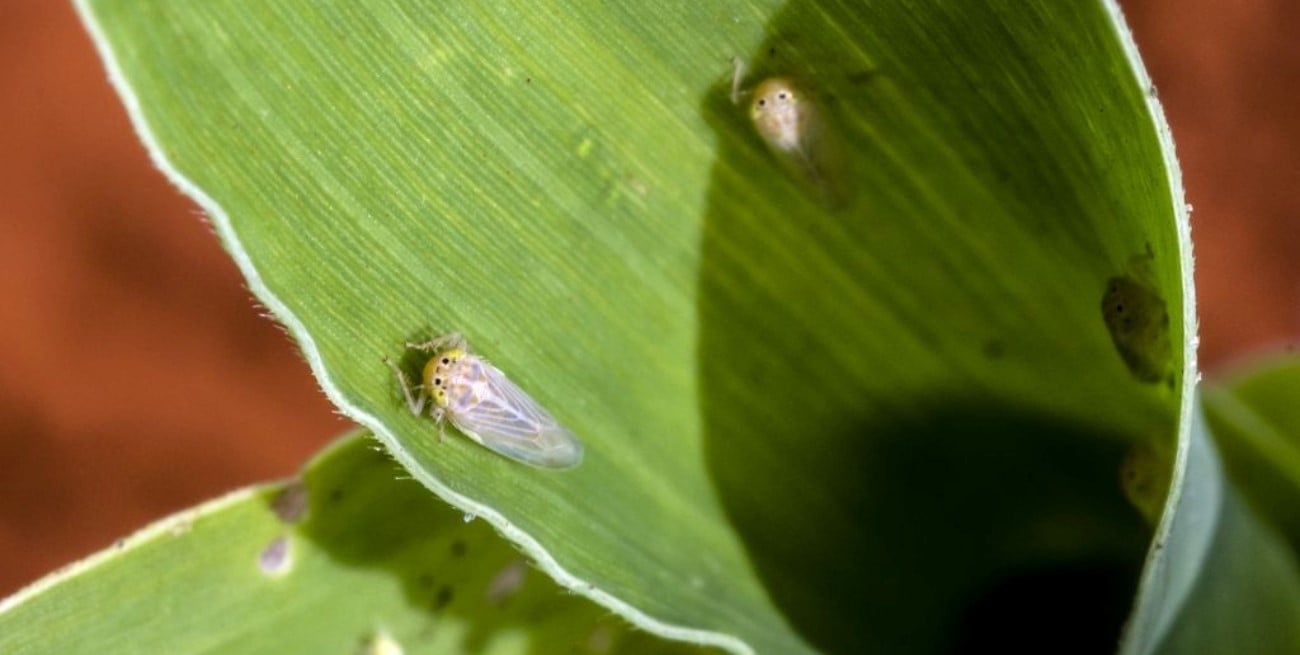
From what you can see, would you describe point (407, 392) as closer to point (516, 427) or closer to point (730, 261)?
point (516, 427)

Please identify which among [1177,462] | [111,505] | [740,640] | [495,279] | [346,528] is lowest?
[111,505]

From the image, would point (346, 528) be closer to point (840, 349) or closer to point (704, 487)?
point (704, 487)

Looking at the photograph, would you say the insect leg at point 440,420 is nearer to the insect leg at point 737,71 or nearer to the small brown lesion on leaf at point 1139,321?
the insect leg at point 737,71

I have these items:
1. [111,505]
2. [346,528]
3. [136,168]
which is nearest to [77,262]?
[136,168]

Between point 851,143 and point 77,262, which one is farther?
point 77,262


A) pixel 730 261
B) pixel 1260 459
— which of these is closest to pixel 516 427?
pixel 730 261
